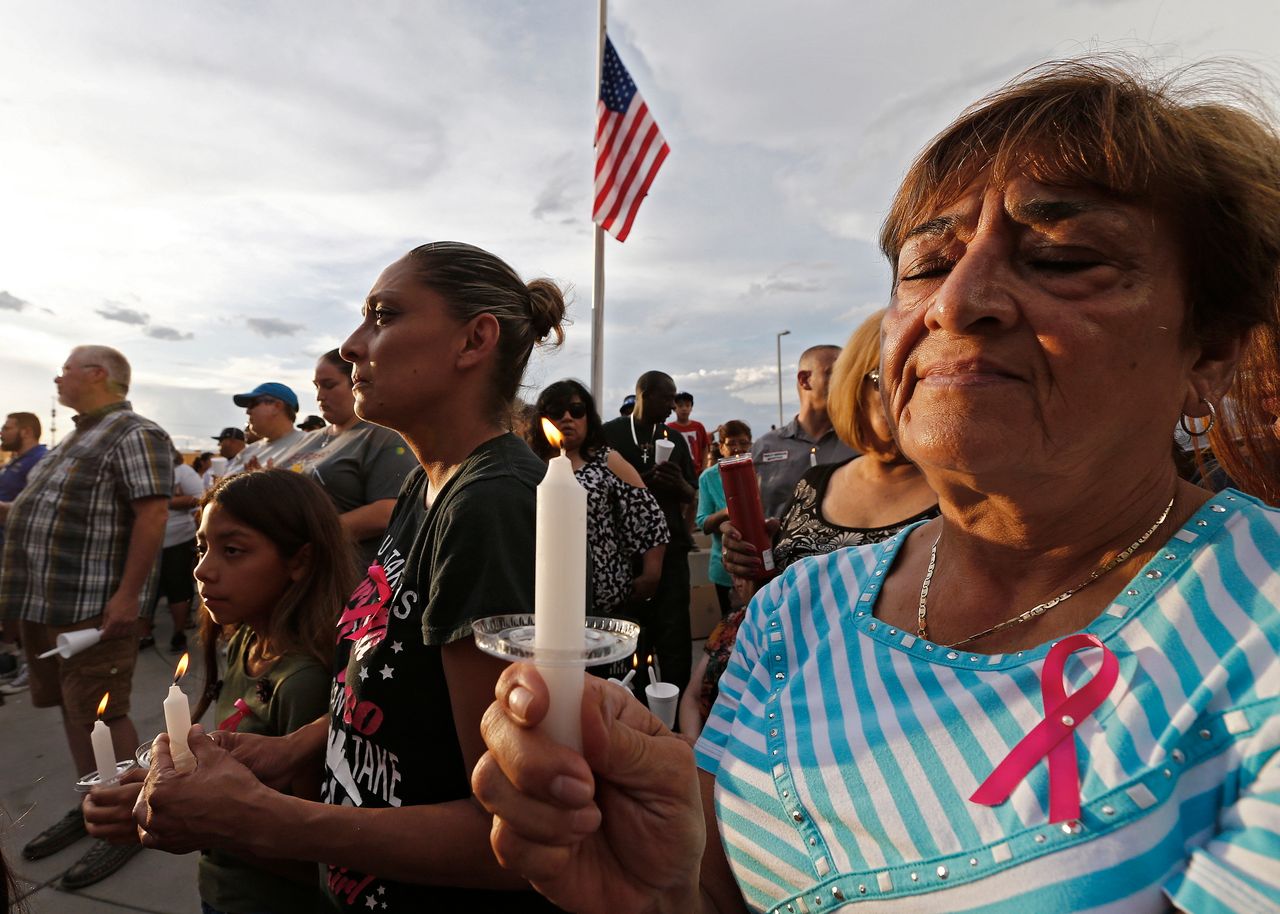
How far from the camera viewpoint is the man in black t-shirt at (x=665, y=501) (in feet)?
15.5

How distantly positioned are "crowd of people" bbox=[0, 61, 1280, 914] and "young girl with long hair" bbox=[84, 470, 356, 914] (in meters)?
0.03

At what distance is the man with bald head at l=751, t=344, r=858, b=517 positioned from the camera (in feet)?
14.6

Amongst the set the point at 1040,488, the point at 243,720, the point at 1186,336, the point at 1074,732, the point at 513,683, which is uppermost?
the point at 1186,336

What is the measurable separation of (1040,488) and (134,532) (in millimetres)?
4684

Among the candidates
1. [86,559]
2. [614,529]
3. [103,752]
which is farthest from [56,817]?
[614,529]

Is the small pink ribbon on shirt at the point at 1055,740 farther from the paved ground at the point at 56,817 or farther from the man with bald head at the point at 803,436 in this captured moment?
the man with bald head at the point at 803,436

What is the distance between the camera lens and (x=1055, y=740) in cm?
89

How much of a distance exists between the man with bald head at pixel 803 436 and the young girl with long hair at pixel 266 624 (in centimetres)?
265

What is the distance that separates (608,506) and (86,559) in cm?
307

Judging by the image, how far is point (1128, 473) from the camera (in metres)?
1.06

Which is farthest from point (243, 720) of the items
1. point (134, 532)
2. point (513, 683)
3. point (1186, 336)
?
point (1186, 336)

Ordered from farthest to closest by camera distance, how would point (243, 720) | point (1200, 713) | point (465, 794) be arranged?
point (243, 720)
point (465, 794)
point (1200, 713)

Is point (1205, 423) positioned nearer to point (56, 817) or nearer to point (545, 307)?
point (545, 307)

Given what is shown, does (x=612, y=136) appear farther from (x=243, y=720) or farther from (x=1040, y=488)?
(x=1040, y=488)
